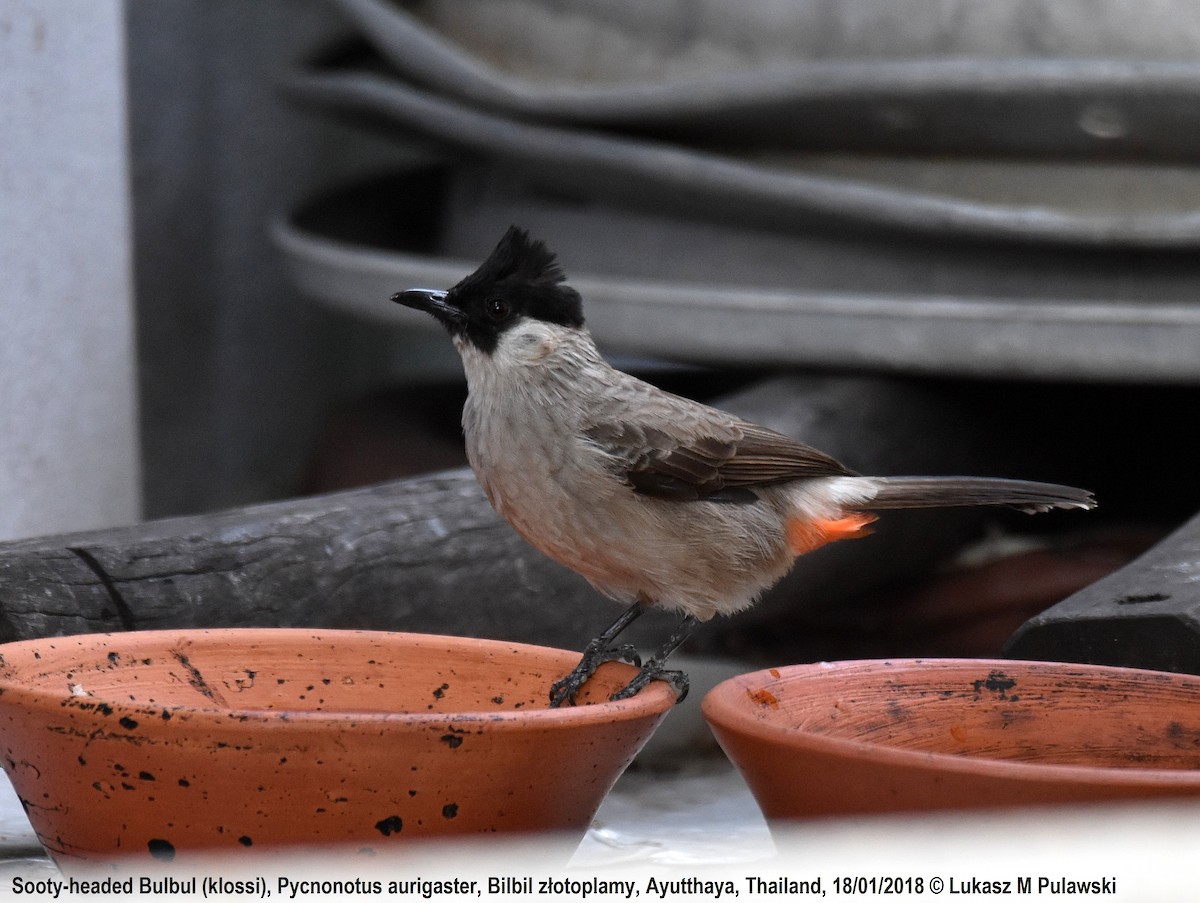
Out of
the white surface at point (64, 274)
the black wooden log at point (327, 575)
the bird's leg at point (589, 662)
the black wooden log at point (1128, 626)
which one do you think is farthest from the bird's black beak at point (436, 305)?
the white surface at point (64, 274)

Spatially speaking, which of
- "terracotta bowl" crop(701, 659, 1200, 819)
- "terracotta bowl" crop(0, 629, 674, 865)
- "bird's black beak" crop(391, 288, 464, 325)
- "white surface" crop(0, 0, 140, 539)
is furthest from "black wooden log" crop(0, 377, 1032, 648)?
"white surface" crop(0, 0, 140, 539)

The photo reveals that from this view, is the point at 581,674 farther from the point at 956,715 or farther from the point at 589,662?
the point at 956,715

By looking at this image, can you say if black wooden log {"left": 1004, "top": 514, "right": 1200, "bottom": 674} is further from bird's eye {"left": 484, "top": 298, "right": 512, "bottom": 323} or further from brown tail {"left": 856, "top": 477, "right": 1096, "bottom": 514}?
bird's eye {"left": 484, "top": 298, "right": 512, "bottom": 323}

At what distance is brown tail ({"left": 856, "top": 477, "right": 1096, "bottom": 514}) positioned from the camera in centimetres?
277

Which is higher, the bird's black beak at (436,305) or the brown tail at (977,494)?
the bird's black beak at (436,305)

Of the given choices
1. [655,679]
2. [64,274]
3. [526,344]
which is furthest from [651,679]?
[64,274]

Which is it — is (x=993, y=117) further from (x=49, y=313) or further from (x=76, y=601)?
(x=76, y=601)

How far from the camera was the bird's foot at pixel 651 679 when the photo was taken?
2.36 metres

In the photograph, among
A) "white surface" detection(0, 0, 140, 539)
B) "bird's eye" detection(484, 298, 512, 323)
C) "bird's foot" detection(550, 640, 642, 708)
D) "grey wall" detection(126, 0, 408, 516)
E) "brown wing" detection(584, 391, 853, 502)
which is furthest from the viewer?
"grey wall" detection(126, 0, 408, 516)

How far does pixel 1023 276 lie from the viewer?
482 centimetres

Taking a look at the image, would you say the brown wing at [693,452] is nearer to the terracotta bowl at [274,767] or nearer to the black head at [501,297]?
the black head at [501,297]

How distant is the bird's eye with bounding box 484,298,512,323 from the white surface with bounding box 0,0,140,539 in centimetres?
187

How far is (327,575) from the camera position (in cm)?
300

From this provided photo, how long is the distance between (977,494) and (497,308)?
986mm
